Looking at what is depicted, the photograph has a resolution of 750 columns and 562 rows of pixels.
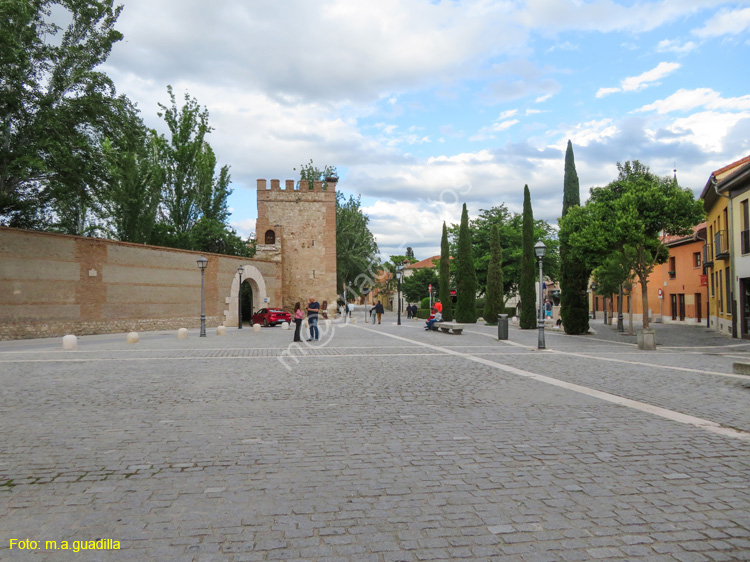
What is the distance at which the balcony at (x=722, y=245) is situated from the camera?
2370cm

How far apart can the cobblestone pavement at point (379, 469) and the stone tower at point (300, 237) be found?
1435 inches

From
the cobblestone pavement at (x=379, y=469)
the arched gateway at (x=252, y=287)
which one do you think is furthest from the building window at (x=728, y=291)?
the arched gateway at (x=252, y=287)

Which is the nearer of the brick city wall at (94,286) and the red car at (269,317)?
the brick city wall at (94,286)

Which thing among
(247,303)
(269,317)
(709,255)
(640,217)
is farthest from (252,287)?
(709,255)

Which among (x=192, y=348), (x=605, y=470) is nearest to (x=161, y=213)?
(x=192, y=348)

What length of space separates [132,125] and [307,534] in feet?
76.6

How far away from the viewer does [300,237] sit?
45875 mm

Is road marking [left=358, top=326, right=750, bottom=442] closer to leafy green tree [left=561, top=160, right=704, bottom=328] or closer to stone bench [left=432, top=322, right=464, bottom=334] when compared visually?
leafy green tree [left=561, top=160, right=704, bottom=328]

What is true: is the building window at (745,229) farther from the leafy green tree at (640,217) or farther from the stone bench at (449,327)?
the stone bench at (449,327)

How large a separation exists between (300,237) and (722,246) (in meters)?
31.2

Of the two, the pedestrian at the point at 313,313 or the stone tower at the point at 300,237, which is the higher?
the stone tower at the point at 300,237

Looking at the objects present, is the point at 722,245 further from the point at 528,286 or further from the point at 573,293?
the point at 528,286

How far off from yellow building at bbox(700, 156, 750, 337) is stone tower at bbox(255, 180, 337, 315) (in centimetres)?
2806

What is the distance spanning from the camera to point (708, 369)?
11.3 meters
